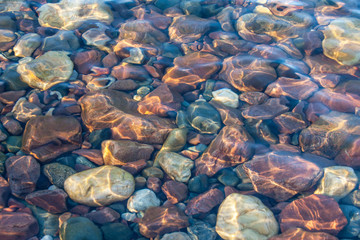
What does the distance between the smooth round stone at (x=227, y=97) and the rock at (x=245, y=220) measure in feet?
5.97

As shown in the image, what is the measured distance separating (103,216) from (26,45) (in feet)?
13.9

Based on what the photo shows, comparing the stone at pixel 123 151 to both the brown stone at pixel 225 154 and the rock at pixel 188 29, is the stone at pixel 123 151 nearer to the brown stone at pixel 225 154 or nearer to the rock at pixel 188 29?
the brown stone at pixel 225 154

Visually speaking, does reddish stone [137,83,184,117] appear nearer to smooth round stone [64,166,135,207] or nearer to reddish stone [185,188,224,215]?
smooth round stone [64,166,135,207]

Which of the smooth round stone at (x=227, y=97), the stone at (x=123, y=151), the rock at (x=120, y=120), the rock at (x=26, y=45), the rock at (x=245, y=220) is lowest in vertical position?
the rock at (x=245, y=220)

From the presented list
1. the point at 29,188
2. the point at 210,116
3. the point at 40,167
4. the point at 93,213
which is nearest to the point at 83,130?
the point at 40,167

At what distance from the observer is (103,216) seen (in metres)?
3.75

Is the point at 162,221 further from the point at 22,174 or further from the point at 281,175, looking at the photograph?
the point at 22,174

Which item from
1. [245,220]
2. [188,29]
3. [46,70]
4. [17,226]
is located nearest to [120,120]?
[46,70]

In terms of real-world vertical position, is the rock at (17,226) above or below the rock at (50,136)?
below

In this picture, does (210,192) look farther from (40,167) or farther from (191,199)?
(40,167)

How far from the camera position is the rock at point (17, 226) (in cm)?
350

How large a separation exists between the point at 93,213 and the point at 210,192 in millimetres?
1608

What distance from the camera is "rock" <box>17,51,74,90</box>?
208 inches

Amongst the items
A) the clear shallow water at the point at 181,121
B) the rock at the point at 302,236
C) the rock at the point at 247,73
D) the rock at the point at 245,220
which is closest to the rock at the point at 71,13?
the clear shallow water at the point at 181,121
